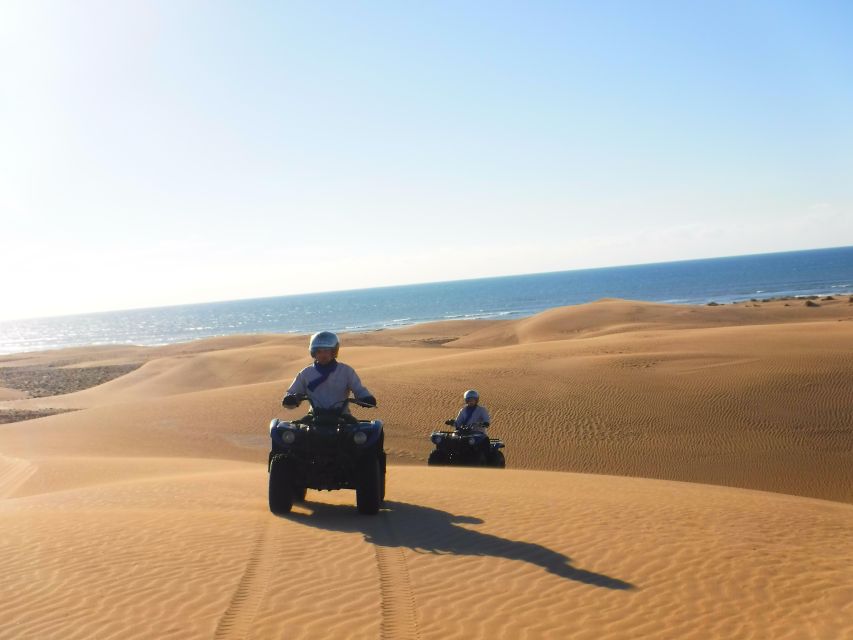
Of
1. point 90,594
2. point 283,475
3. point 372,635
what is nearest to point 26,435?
point 283,475

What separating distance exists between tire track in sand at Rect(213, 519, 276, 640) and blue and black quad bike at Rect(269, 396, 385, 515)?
98 cm

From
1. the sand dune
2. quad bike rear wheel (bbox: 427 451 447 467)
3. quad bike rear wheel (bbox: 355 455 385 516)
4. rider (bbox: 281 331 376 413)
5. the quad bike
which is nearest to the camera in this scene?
the sand dune

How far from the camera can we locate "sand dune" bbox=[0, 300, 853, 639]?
552cm

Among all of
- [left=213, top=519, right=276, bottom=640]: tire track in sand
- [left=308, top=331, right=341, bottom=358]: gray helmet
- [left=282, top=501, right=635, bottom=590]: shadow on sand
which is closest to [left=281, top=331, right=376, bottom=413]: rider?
[left=308, top=331, right=341, bottom=358]: gray helmet

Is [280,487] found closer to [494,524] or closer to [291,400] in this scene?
[291,400]

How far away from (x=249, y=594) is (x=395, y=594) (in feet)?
3.53

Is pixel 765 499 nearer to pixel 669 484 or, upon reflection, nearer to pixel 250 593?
pixel 669 484

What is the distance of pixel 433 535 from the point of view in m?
7.63

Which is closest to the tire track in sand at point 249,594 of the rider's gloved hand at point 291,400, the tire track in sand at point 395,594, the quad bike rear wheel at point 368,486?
the tire track in sand at point 395,594

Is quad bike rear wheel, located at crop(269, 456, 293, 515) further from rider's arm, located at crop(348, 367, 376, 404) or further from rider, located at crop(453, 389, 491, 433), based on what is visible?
rider, located at crop(453, 389, 491, 433)

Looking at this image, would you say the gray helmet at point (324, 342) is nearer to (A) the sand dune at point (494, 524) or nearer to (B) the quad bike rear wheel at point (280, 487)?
(B) the quad bike rear wheel at point (280, 487)

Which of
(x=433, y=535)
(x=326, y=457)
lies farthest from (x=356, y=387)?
(x=433, y=535)

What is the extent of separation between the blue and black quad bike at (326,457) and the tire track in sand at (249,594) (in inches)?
38.8

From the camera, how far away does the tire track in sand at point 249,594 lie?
5.18m
